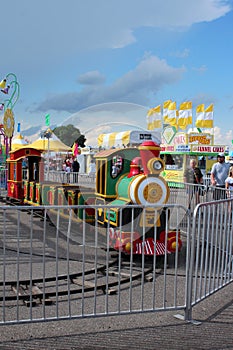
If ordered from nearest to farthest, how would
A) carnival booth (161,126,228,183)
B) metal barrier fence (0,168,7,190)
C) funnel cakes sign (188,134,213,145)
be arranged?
metal barrier fence (0,168,7,190)
carnival booth (161,126,228,183)
funnel cakes sign (188,134,213,145)

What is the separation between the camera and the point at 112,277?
18.5ft

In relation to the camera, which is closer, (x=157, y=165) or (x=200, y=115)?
(x=157, y=165)

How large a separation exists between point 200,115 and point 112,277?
2874 cm

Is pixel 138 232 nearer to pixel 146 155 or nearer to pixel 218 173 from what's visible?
pixel 146 155

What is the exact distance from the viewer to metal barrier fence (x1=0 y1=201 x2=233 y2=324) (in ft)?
12.9

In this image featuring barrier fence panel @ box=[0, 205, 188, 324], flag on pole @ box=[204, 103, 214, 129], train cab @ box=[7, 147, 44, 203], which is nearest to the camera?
barrier fence panel @ box=[0, 205, 188, 324]

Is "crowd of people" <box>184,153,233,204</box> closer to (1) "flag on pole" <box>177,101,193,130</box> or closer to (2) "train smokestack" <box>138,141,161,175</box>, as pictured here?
(2) "train smokestack" <box>138,141,161,175</box>

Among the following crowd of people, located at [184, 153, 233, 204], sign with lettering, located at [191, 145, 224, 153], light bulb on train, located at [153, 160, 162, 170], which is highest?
sign with lettering, located at [191, 145, 224, 153]

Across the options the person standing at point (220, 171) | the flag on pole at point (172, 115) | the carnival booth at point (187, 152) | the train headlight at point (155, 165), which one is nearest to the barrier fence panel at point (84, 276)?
the train headlight at point (155, 165)

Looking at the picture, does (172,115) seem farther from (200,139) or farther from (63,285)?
(63,285)

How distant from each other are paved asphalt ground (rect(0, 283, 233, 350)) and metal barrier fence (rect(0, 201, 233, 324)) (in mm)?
123

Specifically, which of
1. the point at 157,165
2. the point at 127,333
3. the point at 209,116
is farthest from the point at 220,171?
the point at 209,116

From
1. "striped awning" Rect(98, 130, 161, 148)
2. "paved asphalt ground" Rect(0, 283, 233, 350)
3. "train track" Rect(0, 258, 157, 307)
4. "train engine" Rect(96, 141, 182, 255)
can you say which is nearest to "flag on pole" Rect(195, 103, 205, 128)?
"striped awning" Rect(98, 130, 161, 148)

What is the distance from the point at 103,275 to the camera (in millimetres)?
5648
